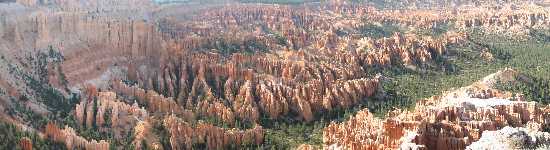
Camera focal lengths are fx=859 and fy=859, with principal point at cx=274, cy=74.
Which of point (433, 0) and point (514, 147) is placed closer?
point (514, 147)

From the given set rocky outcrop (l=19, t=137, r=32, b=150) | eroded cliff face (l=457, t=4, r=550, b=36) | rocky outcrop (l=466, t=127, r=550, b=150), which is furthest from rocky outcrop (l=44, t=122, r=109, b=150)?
eroded cliff face (l=457, t=4, r=550, b=36)

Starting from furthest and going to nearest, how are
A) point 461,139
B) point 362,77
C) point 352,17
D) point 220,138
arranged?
point 352,17
point 362,77
point 220,138
point 461,139

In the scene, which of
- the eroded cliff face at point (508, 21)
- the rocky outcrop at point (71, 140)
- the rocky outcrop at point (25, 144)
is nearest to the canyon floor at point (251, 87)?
the rocky outcrop at point (71, 140)

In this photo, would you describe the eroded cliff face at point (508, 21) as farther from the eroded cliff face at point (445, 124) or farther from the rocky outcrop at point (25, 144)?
the rocky outcrop at point (25, 144)

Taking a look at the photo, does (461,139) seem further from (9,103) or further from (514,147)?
(9,103)

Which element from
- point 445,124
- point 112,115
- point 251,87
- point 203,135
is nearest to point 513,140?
point 445,124

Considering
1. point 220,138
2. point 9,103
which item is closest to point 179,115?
point 220,138

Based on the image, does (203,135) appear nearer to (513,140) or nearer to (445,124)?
(445,124)
